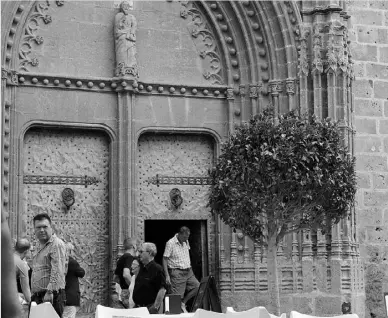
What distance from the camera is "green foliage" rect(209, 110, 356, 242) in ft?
39.4

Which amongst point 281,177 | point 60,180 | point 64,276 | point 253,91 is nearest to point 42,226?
point 64,276

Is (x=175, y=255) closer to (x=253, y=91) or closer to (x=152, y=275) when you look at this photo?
(x=253, y=91)

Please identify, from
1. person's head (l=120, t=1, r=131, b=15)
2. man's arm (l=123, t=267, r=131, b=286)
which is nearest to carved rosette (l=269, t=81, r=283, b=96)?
person's head (l=120, t=1, r=131, b=15)

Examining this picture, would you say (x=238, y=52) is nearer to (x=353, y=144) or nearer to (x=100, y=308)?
(x=353, y=144)

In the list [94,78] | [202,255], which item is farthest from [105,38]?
[202,255]

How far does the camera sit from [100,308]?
635 centimetres

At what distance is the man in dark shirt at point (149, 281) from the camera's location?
33.8 ft

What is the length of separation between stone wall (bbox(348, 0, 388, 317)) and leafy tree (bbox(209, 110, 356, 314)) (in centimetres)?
329

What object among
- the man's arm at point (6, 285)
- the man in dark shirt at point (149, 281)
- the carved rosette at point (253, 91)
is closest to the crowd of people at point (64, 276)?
the man in dark shirt at point (149, 281)

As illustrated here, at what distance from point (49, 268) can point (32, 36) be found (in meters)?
6.42

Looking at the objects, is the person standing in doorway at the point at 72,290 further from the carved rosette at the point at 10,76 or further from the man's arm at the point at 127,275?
the carved rosette at the point at 10,76

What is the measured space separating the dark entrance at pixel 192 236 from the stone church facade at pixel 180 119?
27mm

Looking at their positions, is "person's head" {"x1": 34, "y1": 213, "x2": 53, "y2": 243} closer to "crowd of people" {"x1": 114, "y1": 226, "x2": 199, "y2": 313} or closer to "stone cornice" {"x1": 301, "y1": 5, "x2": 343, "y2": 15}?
"crowd of people" {"x1": 114, "y1": 226, "x2": 199, "y2": 313}

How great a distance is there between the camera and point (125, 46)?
15.1 metres
